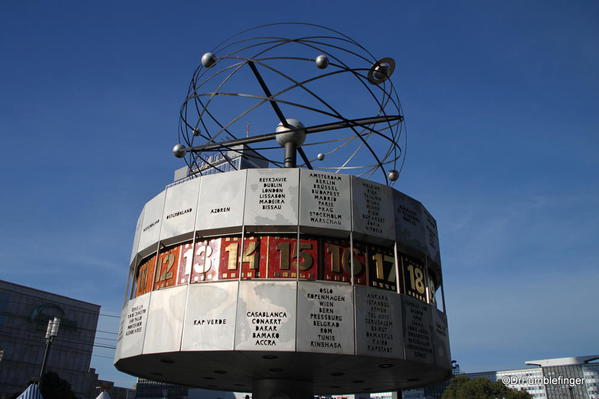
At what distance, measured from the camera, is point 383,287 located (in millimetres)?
18375

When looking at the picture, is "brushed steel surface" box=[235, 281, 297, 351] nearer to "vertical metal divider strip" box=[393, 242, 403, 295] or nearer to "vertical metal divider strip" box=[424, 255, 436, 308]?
"vertical metal divider strip" box=[393, 242, 403, 295]

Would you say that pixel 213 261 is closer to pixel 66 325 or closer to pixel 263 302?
pixel 263 302

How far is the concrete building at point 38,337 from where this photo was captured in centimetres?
9744

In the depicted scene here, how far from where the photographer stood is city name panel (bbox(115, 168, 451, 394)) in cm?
1648

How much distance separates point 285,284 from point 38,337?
107793mm

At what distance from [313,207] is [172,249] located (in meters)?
6.37

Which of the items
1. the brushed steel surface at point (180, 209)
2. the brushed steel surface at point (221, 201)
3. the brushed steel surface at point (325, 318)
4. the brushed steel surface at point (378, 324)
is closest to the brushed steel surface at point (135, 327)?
the brushed steel surface at point (180, 209)

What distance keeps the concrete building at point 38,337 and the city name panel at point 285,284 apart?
306 ft

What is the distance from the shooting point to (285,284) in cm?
1684

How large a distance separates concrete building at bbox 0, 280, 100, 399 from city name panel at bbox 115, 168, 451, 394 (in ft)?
306

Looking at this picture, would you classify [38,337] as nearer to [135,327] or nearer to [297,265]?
A: [135,327]

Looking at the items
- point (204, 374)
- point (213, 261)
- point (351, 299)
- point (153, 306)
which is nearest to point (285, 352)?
point (351, 299)

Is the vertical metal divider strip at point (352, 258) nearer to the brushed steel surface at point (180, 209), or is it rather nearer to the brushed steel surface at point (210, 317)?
the brushed steel surface at point (210, 317)

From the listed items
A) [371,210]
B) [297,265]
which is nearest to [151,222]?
[297,265]
